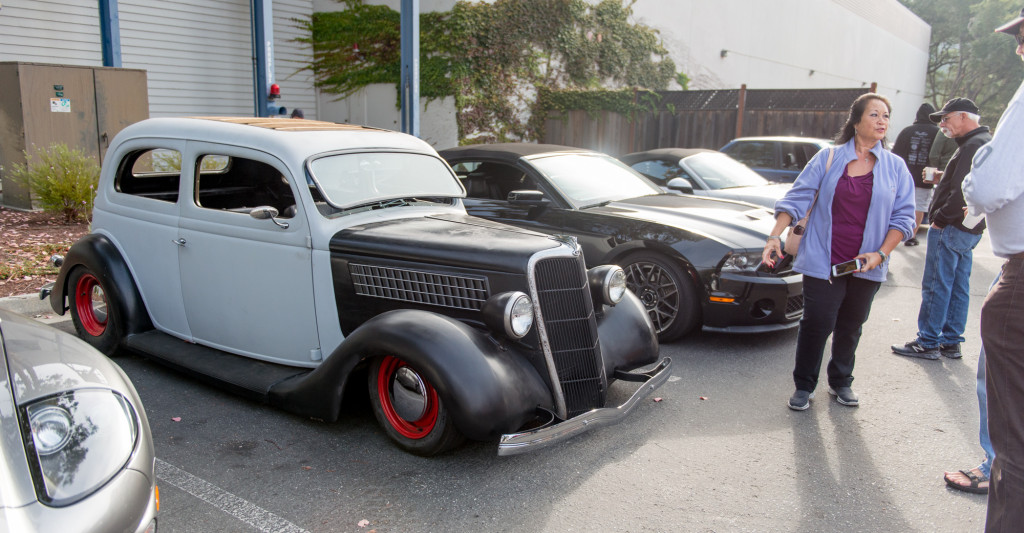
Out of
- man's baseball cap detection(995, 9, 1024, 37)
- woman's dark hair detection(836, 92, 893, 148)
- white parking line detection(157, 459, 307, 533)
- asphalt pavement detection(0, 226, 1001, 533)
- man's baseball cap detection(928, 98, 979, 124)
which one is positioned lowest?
white parking line detection(157, 459, 307, 533)

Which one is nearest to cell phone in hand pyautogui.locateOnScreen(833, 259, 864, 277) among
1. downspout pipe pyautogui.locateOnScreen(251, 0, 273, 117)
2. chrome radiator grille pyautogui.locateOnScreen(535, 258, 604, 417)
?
chrome radiator grille pyautogui.locateOnScreen(535, 258, 604, 417)

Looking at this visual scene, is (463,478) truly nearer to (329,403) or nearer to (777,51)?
(329,403)

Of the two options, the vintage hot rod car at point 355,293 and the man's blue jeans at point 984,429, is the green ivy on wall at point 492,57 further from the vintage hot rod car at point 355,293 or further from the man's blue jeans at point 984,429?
the man's blue jeans at point 984,429

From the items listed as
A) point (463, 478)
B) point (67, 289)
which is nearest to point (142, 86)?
point (67, 289)

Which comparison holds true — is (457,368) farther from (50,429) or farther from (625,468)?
(50,429)

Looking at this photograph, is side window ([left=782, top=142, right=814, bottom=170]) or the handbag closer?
the handbag

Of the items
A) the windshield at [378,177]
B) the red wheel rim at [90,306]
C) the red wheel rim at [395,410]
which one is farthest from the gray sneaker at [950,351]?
the red wheel rim at [90,306]

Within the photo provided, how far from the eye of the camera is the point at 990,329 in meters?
2.36

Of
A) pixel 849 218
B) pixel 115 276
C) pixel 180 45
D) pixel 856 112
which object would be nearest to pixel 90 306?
pixel 115 276

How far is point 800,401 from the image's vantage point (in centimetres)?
424

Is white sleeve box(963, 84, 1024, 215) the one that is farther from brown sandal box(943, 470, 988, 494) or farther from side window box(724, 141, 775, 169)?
side window box(724, 141, 775, 169)

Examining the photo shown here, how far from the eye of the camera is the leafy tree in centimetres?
4366

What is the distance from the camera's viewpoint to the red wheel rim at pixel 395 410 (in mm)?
3467

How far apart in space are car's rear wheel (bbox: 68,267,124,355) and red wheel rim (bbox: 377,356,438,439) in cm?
236
